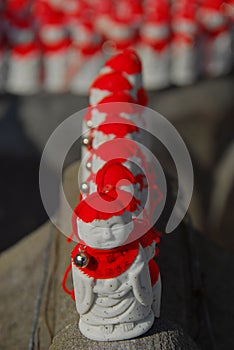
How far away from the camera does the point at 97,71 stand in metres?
2.37

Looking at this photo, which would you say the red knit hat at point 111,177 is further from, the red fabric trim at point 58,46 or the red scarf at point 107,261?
the red fabric trim at point 58,46

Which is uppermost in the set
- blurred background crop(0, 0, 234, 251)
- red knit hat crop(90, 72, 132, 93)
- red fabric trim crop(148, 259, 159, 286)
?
red knit hat crop(90, 72, 132, 93)

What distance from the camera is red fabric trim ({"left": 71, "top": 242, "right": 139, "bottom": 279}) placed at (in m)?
0.95

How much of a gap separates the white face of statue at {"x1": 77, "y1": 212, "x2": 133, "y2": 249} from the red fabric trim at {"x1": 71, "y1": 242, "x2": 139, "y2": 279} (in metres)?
0.01

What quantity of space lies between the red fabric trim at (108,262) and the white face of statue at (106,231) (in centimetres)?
1

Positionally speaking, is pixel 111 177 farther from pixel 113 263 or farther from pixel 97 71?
pixel 97 71

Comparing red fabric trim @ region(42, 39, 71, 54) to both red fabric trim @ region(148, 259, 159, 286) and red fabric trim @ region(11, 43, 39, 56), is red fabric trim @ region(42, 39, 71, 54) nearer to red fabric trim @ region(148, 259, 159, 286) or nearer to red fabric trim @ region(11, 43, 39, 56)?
red fabric trim @ region(11, 43, 39, 56)

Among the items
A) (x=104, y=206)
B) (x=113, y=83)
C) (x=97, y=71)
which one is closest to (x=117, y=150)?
(x=113, y=83)

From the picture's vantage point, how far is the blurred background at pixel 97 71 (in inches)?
91.4

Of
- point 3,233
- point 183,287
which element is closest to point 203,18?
point 3,233

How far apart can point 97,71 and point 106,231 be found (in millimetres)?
1503

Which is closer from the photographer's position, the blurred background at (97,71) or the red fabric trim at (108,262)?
the red fabric trim at (108,262)

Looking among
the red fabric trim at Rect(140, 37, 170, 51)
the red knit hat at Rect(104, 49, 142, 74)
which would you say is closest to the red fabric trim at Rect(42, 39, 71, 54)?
the red fabric trim at Rect(140, 37, 170, 51)

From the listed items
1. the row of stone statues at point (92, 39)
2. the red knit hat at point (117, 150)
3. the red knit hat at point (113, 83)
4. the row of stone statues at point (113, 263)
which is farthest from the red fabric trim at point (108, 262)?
the row of stone statues at point (92, 39)
